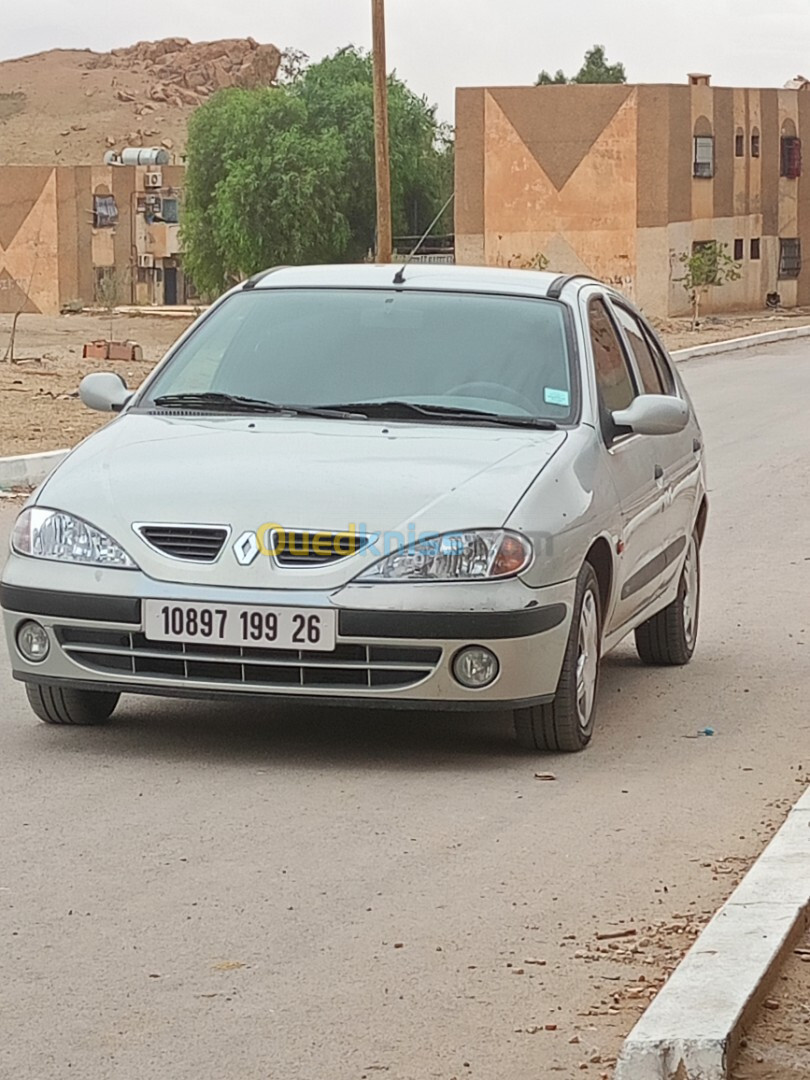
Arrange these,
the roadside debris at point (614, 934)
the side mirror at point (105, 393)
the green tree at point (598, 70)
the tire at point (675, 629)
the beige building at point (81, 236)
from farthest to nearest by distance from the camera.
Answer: the green tree at point (598, 70)
the beige building at point (81, 236)
the tire at point (675, 629)
the side mirror at point (105, 393)
the roadside debris at point (614, 934)

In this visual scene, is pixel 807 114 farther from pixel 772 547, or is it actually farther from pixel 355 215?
pixel 772 547

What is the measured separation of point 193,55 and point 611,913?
194 meters

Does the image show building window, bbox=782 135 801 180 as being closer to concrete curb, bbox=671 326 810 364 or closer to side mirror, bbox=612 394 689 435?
concrete curb, bbox=671 326 810 364

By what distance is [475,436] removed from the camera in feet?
22.2

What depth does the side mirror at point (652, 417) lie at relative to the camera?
717 centimetres

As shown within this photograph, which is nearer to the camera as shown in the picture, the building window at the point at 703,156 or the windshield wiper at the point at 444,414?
the windshield wiper at the point at 444,414

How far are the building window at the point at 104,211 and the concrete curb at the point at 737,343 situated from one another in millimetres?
42687

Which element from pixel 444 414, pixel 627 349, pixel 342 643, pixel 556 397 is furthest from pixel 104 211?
pixel 342 643

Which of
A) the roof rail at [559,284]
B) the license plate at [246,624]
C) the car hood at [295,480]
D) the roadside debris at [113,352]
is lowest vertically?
the roadside debris at [113,352]

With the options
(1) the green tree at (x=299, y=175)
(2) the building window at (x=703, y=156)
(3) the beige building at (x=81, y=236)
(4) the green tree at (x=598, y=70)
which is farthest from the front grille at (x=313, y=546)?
(4) the green tree at (x=598, y=70)

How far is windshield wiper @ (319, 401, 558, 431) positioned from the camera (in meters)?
6.95

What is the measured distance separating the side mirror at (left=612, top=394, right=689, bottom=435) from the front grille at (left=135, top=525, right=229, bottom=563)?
1669mm

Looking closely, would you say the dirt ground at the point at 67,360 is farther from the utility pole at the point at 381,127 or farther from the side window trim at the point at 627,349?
the side window trim at the point at 627,349

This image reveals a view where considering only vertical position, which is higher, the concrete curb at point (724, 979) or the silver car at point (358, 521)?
the silver car at point (358, 521)
